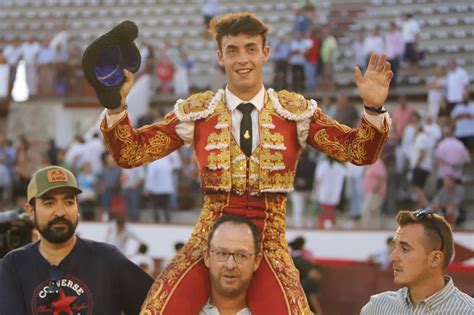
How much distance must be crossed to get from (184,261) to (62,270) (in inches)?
28.2

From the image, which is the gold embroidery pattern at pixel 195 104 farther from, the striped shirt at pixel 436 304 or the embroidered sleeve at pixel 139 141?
the striped shirt at pixel 436 304

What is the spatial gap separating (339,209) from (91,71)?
10.5 meters

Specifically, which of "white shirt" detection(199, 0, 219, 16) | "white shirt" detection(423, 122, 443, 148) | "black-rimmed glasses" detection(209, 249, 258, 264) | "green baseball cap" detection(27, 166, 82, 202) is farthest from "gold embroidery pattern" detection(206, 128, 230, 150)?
"white shirt" detection(199, 0, 219, 16)

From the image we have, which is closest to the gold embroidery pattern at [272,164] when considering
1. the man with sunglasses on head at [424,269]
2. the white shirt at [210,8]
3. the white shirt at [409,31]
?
the man with sunglasses on head at [424,269]

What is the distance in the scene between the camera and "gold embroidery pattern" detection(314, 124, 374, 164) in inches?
202

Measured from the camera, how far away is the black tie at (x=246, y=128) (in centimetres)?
521

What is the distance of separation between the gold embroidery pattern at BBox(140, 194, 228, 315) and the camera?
1.35 m

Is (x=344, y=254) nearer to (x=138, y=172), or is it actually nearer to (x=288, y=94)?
(x=138, y=172)

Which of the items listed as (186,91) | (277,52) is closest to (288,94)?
(277,52)

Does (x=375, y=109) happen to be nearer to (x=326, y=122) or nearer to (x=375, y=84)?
(x=375, y=84)

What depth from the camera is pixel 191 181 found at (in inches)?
632

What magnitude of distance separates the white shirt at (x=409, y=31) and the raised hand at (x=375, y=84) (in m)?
13.1

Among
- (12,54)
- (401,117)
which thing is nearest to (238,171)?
(401,117)

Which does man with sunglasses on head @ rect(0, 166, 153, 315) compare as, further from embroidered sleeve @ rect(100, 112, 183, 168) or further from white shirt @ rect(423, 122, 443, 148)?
white shirt @ rect(423, 122, 443, 148)
